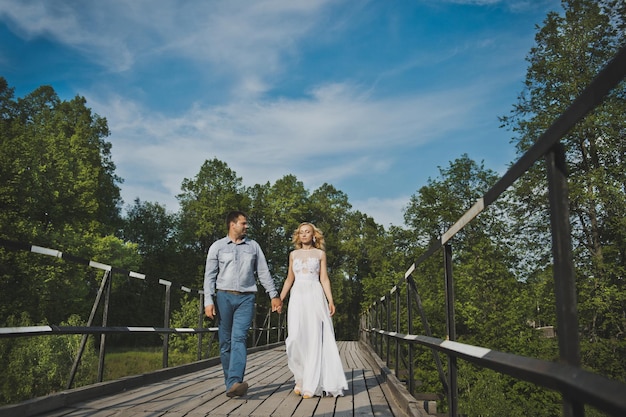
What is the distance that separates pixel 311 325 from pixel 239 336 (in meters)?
0.68

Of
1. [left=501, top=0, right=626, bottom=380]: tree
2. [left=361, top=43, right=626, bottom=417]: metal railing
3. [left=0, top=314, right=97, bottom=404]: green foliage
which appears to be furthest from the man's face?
[left=0, top=314, right=97, bottom=404]: green foliage

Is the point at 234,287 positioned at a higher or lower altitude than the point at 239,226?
lower

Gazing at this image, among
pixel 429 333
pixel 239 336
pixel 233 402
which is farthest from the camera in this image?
pixel 239 336

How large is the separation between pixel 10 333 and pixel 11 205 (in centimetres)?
2382

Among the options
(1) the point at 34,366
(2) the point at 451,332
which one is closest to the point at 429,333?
(2) the point at 451,332

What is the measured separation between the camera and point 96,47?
117 feet

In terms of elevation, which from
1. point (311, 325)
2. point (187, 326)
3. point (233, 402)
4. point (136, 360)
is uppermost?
point (311, 325)

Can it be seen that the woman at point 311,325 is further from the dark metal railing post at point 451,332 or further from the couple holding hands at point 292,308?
the dark metal railing post at point 451,332

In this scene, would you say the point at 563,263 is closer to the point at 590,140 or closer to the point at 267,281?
the point at 267,281

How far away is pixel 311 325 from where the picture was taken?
520 centimetres

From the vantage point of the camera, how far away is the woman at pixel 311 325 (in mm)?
4965

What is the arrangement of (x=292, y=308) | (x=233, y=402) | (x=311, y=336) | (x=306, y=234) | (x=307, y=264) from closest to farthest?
(x=233, y=402), (x=311, y=336), (x=292, y=308), (x=307, y=264), (x=306, y=234)

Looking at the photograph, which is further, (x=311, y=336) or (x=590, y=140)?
(x=590, y=140)

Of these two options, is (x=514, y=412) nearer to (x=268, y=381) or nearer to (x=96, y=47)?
(x=268, y=381)
